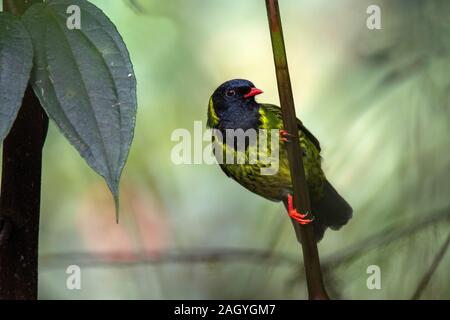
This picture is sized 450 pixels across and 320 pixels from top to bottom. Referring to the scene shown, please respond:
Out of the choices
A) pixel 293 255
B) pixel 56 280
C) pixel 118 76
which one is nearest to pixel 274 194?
pixel 293 255

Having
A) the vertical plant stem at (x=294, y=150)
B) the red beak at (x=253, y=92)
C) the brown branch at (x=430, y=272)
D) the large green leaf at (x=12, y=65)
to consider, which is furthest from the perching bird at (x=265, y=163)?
the large green leaf at (x=12, y=65)

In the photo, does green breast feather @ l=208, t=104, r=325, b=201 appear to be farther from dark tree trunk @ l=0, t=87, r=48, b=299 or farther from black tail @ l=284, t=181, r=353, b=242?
dark tree trunk @ l=0, t=87, r=48, b=299

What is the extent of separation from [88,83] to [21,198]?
12 centimetres

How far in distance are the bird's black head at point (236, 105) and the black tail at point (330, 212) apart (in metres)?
0.13

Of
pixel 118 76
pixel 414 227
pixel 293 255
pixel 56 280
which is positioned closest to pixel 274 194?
pixel 293 255

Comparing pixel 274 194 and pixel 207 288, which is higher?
pixel 274 194

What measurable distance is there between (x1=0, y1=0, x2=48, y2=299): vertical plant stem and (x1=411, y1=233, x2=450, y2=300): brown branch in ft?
1.75

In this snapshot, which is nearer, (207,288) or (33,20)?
(33,20)

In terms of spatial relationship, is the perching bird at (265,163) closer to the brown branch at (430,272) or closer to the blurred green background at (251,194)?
the blurred green background at (251,194)

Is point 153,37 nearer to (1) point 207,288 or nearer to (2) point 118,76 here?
(1) point 207,288

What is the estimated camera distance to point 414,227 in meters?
0.89

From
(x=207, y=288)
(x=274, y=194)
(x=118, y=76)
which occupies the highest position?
(x=118, y=76)

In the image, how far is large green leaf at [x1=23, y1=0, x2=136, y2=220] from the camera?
40 centimetres

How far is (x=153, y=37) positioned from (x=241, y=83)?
0.53 ft
